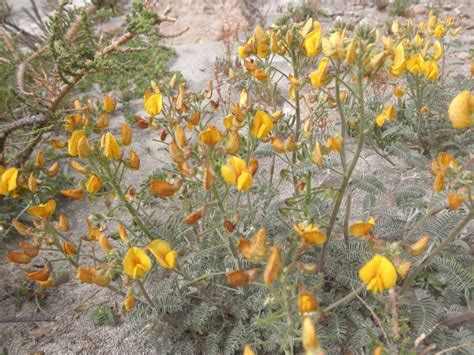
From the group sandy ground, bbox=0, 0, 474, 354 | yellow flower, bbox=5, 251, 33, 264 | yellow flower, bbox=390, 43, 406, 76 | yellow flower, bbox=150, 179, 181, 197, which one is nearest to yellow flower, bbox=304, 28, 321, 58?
yellow flower, bbox=390, 43, 406, 76

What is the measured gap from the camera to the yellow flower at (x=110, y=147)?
1.25 m

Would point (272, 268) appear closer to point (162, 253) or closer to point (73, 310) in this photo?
point (162, 253)

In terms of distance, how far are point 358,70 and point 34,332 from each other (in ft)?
5.60

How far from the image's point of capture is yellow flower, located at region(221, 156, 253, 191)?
Result: 1130 millimetres

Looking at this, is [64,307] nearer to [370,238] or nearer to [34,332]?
[34,332]

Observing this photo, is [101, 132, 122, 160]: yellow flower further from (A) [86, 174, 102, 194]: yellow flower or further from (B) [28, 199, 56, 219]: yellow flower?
(B) [28, 199, 56, 219]: yellow flower

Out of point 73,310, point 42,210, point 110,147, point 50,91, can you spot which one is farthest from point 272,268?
point 50,91

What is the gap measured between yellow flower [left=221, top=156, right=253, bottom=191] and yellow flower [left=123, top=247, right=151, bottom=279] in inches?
12.5

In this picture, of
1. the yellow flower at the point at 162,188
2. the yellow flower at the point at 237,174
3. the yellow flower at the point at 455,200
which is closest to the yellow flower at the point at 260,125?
the yellow flower at the point at 237,174

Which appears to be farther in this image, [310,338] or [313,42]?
[313,42]

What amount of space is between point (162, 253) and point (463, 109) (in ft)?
2.95

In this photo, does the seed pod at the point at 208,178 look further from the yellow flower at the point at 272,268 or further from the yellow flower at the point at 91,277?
the yellow flower at the point at 91,277

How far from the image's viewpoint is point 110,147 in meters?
1.26

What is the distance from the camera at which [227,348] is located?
147 centimetres
